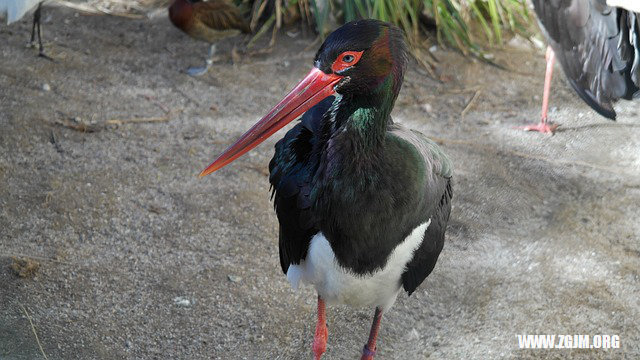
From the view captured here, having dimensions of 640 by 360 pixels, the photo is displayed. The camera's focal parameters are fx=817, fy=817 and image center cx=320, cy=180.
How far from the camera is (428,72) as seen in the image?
5621 mm

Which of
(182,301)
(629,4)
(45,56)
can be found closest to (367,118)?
(182,301)

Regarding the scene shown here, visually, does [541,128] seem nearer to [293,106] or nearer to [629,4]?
[629,4]

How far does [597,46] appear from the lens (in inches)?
187

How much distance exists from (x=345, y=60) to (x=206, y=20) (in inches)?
125

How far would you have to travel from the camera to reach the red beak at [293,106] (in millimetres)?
2576

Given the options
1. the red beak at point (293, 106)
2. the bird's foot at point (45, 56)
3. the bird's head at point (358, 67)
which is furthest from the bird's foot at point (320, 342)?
the bird's foot at point (45, 56)

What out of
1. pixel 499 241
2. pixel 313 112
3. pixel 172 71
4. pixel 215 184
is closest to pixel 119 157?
pixel 215 184

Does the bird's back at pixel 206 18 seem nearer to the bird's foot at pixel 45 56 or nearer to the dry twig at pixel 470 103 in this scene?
the bird's foot at pixel 45 56

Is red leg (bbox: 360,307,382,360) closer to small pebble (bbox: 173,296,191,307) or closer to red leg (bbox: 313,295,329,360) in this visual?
red leg (bbox: 313,295,329,360)

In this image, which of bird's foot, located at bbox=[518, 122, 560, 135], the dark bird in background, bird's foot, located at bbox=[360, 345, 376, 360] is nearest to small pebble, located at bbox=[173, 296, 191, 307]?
bird's foot, located at bbox=[360, 345, 376, 360]

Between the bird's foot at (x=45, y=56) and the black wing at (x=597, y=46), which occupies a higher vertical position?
the black wing at (x=597, y=46)

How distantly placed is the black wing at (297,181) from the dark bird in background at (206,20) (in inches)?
102

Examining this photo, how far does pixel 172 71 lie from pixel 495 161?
220 centimetres

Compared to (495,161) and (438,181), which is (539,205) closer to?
(495,161)
